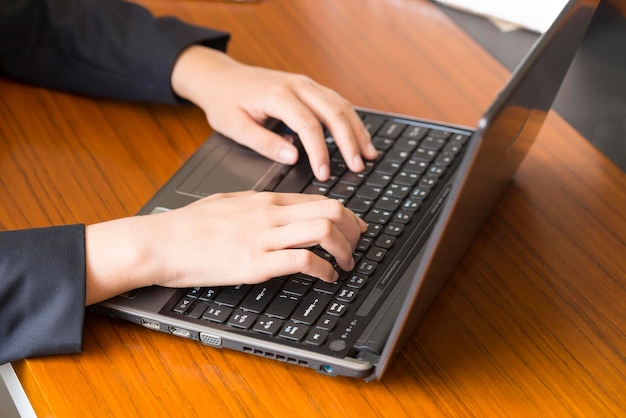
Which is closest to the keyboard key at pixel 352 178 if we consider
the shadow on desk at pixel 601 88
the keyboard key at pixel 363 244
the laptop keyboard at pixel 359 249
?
the laptop keyboard at pixel 359 249

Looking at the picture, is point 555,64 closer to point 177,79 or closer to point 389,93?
point 389,93

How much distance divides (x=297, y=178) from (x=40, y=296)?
0.33 m

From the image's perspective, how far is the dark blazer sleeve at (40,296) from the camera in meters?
0.82

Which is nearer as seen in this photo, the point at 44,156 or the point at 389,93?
the point at 44,156

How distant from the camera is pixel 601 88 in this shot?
1116 millimetres

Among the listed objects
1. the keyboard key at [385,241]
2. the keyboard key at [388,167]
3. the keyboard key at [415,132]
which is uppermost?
the keyboard key at [415,132]

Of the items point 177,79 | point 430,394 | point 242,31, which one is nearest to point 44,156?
point 177,79

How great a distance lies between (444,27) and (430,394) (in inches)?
25.9

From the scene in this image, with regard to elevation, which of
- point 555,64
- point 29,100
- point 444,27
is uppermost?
point 555,64

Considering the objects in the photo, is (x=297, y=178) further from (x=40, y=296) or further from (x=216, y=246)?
(x=40, y=296)

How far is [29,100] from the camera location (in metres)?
1.16

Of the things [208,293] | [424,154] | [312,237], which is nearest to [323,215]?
[312,237]

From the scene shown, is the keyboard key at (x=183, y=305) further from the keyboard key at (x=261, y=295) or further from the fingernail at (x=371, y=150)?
the fingernail at (x=371, y=150)

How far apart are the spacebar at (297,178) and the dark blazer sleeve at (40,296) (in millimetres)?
250
